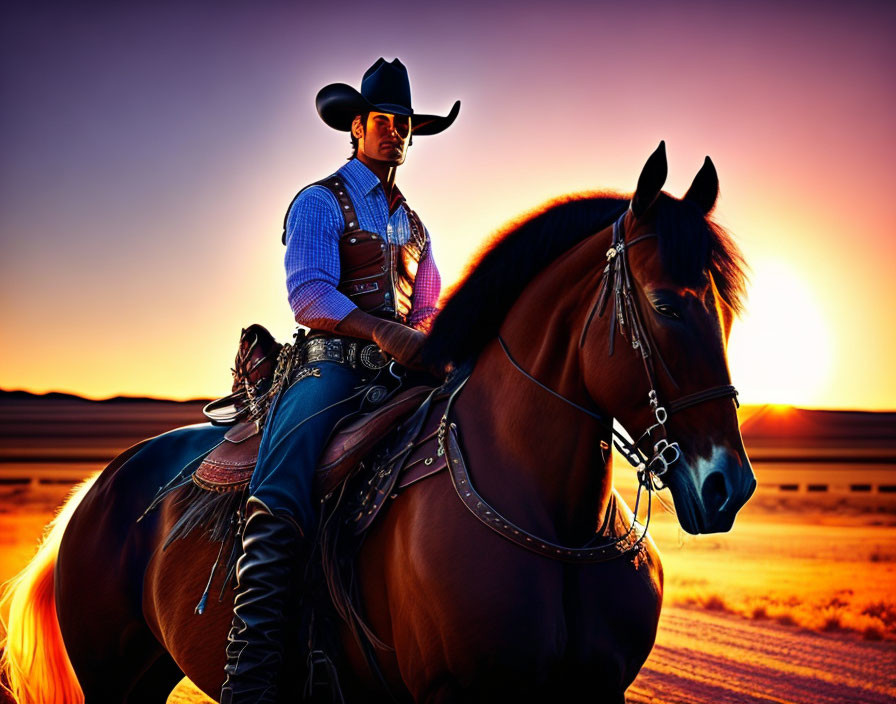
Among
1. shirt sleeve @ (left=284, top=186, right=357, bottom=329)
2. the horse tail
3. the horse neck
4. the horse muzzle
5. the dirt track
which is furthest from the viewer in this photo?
the dirt track

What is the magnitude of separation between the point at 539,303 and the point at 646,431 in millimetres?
Answer: 884

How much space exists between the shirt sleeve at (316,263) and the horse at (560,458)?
699 millimetres

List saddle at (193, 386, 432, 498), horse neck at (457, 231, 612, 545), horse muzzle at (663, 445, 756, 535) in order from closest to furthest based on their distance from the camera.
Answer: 1. horse muzzle at (663, 445, 756, 535)
2. horse neck at (457, 231, 612, 545)
3. saddle at (193, 386, 432, 498)

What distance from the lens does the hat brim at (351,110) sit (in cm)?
523

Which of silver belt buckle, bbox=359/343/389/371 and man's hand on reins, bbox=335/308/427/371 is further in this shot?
silver belt buckle, bbox=359/343/389/371

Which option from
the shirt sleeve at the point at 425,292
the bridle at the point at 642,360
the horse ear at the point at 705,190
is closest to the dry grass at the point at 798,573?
the shirt sleeve at the point at 425,292

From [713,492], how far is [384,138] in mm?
3017

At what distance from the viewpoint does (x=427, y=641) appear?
12.5 ft

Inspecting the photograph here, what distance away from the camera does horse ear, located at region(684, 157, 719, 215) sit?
4.02 m

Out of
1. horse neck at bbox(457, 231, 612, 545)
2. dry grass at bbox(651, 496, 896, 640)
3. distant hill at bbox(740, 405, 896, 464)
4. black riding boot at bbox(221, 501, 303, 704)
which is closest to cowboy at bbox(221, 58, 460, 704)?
black riding boot at bbox(221, 501, 303, 704)

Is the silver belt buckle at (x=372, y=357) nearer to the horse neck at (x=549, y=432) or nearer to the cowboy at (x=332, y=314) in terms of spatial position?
the cowboy at (x=332, y=314)

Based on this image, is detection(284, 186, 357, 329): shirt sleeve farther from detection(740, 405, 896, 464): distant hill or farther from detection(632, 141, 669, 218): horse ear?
detection(740, 405, 896, 464): distant hill

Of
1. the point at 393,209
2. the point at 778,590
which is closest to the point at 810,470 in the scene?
the point at 778,590

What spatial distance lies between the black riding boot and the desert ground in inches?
75.3
